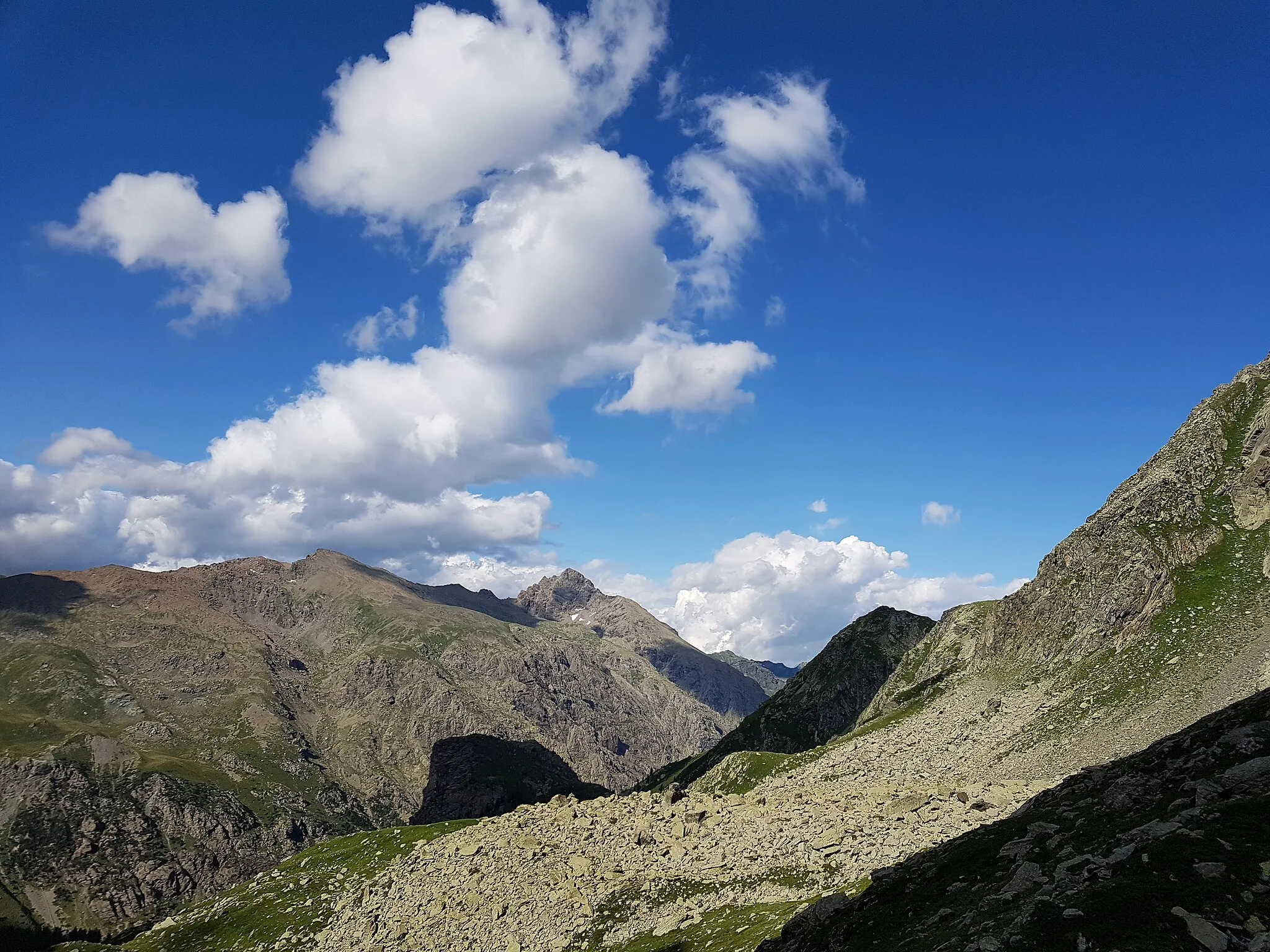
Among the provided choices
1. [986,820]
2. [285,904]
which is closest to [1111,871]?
[986,820]

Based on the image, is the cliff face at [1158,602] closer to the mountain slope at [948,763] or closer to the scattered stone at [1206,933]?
the mountain slope at [948,763]

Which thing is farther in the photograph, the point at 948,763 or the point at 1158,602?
the point at 1158,602

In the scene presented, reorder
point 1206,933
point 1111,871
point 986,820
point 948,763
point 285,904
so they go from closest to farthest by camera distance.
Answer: point 1206,933
point 1111,871
point 986,820
point 285,904
point 948,763

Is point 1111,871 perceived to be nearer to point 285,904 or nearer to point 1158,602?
point 1158,602

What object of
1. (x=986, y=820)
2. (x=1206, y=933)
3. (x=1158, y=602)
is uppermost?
(x=1158, y=602)

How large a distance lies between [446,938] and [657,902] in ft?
75.0

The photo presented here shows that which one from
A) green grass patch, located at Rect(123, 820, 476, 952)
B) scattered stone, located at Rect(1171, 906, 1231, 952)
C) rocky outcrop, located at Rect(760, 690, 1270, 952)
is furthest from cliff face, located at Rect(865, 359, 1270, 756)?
green grass patch, located at Rect(123, 820, 476, 952)

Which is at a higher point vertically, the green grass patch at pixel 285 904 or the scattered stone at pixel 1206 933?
the scattered stone at pixel 1206 933

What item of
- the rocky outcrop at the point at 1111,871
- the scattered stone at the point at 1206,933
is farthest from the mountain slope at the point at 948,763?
the rocky outcrop at the point at 1111,871

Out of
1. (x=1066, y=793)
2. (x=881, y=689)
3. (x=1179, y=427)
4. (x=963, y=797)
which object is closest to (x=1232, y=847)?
(x=1066, y=793)

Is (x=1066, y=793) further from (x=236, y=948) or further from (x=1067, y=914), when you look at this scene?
(x=236, y=948)

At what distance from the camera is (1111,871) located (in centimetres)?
2745

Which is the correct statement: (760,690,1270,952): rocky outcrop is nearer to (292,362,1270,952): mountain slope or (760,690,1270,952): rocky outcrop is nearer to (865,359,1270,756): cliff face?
(292,362,1270,952): mountain slope

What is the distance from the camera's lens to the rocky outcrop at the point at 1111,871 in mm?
23125
